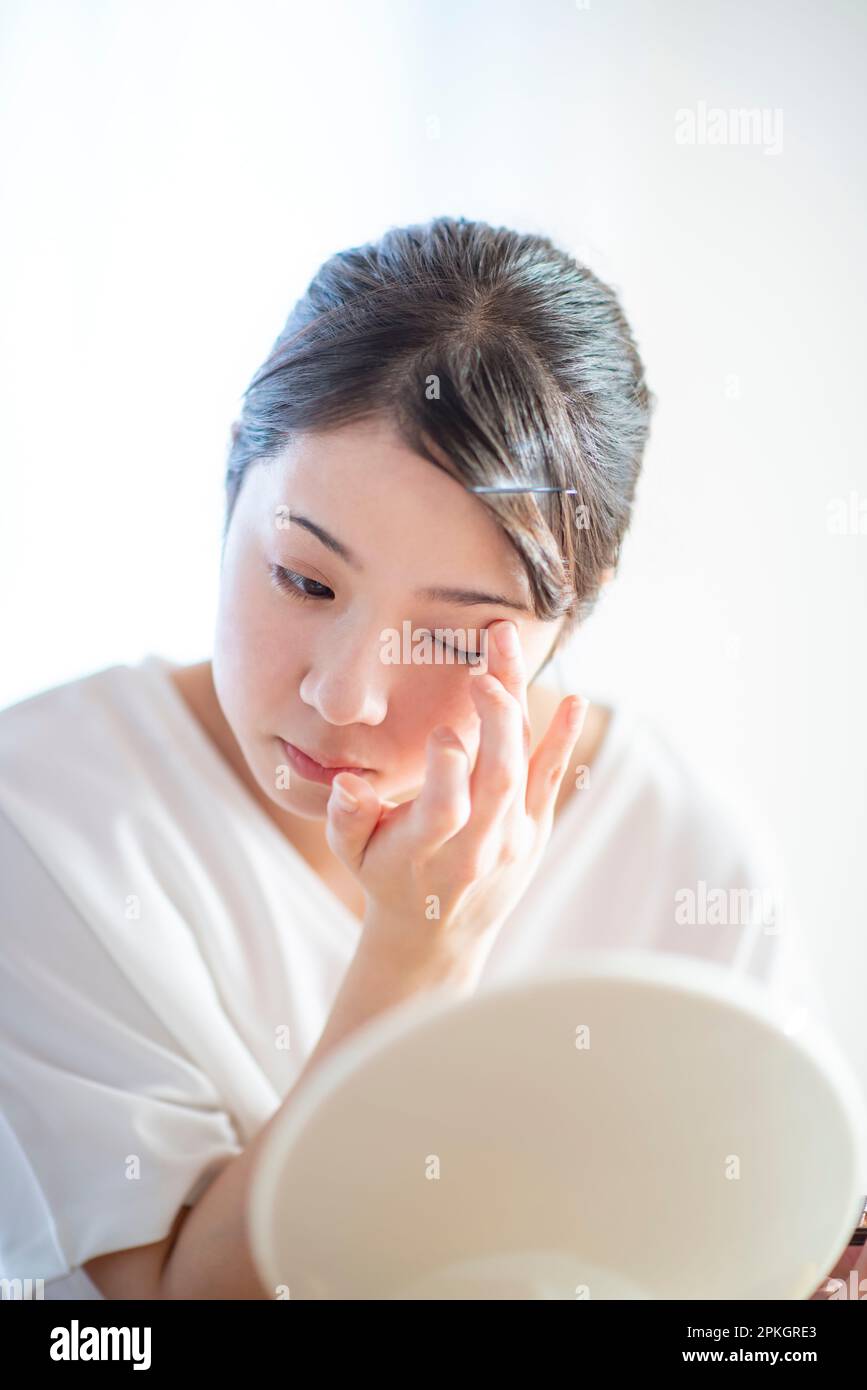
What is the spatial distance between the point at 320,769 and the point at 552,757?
5.9 inches

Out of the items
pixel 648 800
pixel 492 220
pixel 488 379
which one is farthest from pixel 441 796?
pixel 492 220

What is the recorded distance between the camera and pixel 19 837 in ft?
2.69

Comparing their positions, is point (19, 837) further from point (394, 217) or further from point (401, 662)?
point (394, 217)

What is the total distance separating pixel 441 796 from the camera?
0.64 meters

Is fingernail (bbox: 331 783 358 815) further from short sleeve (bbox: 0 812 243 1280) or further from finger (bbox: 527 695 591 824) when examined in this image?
short sleeve (bbox: 0 812 243 1280)

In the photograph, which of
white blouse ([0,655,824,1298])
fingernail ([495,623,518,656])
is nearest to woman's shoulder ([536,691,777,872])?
white blouse ([0,655,824,1298])

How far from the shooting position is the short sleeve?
0.77m

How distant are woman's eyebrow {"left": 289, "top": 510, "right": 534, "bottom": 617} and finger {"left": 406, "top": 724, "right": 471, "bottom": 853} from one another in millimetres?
97

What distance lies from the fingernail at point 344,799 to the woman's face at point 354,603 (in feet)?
0.15

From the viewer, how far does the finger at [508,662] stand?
0.71 metres

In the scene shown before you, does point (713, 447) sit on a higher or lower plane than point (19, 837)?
higher
